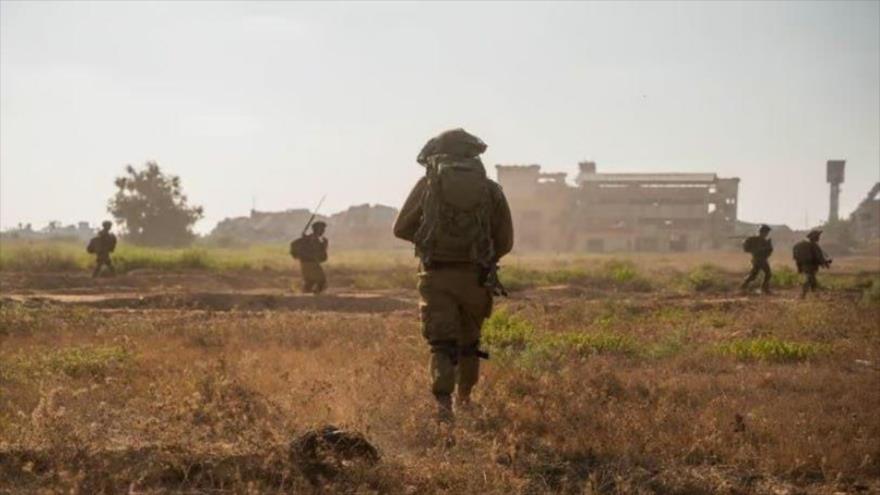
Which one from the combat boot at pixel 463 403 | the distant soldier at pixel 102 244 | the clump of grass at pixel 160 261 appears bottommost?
the combat boot at pixel 463 403

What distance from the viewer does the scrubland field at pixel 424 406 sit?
4027 millimetres

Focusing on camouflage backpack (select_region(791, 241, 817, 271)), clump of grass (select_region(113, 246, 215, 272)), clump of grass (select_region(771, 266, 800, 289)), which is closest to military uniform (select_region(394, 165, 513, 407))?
camouflage backpack (select_region(791, 241, 817, 271))

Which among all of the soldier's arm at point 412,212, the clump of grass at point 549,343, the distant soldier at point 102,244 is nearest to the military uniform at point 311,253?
the distant soldier at point 102,244

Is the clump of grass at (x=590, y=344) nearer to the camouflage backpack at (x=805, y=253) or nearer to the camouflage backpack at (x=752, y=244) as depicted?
the camouflage backpack at (x=805, y=253)

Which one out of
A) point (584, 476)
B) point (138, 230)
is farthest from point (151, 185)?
point (584, 476)

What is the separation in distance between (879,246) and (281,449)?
66.2m

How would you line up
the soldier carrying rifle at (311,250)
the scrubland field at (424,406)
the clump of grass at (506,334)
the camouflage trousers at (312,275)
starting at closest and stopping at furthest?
the scrubland field at (424,406)
the clump of grass at (506,334)
the soldier carrying rifle at (311,250)
the camouflage trousers at (312,275)

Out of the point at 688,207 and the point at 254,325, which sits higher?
the point at 688,207

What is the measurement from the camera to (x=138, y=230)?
52094 millimetres

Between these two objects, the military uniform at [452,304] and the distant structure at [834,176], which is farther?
the distant structure at [834,176]

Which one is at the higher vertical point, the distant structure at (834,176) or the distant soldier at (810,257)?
the distant structure at (834,176)

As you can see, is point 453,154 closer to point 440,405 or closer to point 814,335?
point 440,405

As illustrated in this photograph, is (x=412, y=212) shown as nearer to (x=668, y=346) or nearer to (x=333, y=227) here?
(x=668, y=346)

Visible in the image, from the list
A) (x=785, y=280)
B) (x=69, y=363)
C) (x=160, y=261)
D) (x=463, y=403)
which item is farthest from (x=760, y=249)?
(x=160, y=261)
